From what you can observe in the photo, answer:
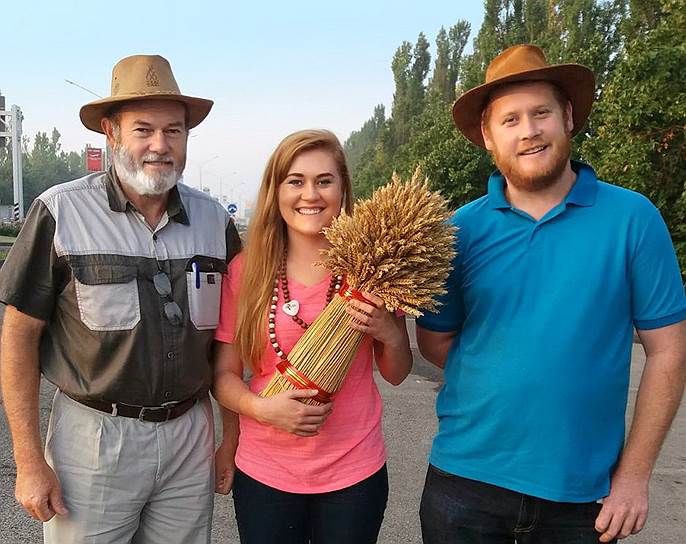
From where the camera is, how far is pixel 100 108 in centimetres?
224

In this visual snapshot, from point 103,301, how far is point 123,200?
365mm

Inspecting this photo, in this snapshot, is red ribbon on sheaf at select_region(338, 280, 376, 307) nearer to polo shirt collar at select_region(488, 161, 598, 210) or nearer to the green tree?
polo shirt collar at select_region(488, 161, 598, 210)

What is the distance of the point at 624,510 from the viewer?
1835mm

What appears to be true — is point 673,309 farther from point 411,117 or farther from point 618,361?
point 411,117

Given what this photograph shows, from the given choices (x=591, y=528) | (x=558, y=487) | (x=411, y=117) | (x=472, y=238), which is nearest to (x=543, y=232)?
(x=472, y=238)

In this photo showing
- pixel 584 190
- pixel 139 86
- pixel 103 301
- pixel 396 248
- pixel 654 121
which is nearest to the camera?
pixel 396 248

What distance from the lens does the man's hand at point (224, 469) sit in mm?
2363

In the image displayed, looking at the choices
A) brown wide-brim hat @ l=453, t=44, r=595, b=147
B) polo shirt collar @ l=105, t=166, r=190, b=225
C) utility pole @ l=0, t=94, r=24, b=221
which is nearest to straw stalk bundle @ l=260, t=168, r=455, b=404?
brown wide-brim hat @ l=453, t=44, r=595, b=147

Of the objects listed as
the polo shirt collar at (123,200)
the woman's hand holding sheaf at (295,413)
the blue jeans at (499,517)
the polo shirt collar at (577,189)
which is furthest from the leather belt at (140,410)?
the polo shirt collar at (577,189)

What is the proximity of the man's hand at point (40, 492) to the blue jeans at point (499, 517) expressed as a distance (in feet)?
4.02

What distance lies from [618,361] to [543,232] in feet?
1.44

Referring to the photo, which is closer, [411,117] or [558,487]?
[558,487]

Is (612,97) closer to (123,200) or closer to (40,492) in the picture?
(123,200)

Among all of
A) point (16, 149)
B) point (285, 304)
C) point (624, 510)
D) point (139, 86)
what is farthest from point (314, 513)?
point (16, 149)
